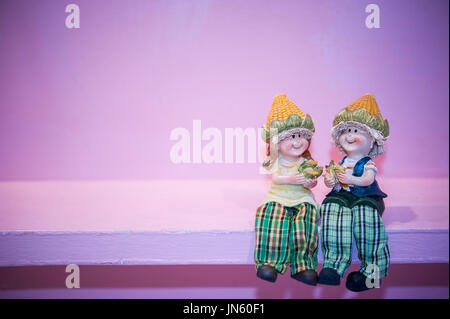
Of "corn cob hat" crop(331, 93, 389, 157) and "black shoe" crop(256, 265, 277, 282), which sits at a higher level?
"corn cob hat" crop(331, 93, 389, 157)

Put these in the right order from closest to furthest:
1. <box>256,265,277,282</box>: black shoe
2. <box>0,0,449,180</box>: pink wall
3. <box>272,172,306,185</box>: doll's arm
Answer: <box>256,265,277,282</box>: black shoe, <box>272,172,306,185</box>: doll's arm, <box>0,0,449,180</box>: pink wall

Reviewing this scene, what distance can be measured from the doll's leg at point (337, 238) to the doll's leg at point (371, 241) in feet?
0.10

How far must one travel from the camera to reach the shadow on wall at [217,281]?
1723mm

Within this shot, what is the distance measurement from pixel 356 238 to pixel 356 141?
0.32 m

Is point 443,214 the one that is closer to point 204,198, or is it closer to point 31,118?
point 204,198

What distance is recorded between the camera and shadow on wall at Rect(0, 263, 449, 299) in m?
1.72

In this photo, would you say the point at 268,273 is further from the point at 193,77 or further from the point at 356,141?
the point at 193,77

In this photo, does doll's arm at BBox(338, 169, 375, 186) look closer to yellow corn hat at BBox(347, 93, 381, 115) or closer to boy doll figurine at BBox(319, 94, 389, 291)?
boy doll figurine at BBox(319, 94, 389, 291)

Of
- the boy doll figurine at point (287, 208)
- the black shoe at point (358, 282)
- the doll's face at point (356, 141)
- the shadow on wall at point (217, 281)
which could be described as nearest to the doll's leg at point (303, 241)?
the boy doll figurine at point (287, 208)

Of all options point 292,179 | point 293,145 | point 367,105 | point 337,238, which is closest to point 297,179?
point 292,179

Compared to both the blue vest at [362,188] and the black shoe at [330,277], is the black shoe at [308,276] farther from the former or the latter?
the blue vest at [362,188]

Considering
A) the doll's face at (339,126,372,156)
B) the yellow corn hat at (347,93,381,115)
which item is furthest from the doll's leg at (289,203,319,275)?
the yellow corn hat at (347,93,381,115)

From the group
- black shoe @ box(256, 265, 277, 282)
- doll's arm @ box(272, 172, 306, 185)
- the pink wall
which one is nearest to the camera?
black shoe @ box(256, 265, 277, 282)

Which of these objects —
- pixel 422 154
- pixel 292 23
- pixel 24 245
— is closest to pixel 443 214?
pixel 422 154
